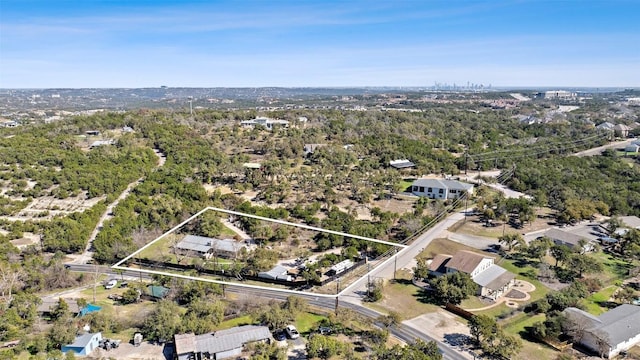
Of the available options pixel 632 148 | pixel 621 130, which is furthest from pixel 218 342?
pixel 621 130

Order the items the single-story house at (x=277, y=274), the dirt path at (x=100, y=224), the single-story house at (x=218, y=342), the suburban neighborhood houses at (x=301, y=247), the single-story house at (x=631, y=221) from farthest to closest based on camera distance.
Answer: the single-story house at (x=631, y=221)
the dirt path at (x=100, y=224)
the single-story house at (x=277, y=274)
the suburban neighborhood houses at (x=301, y=247)
the single-story house at (x=218, y=342)

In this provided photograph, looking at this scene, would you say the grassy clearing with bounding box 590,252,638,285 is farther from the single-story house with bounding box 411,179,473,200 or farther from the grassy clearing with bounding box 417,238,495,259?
the single-story house with bounding box 411,179,473,200

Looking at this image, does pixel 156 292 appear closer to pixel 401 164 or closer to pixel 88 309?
pixel 88 309

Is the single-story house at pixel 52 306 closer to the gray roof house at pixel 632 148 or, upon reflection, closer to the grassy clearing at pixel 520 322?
the grassy clearing at pixel 520 322

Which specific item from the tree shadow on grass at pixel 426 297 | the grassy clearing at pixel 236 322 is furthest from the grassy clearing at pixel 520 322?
the grassy clearing at pixel 236 322

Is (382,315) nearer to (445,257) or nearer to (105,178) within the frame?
(445,257)

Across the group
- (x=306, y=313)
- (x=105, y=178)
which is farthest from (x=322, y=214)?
(x=105, y=178)
